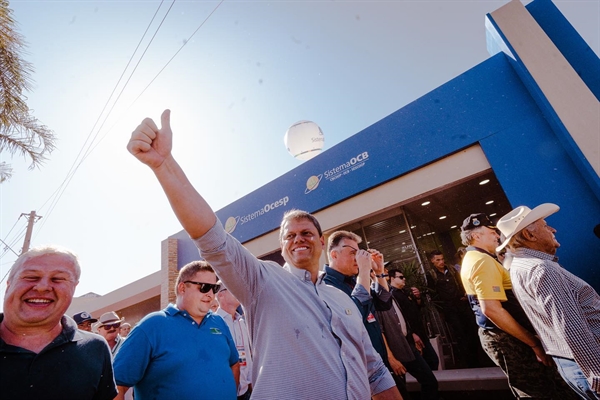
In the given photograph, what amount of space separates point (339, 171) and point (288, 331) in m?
6.54

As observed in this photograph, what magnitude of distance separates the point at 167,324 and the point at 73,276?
2.56 ft

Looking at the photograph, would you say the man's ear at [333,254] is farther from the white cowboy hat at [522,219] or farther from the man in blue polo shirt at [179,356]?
the white cowboy hat at [522,219]

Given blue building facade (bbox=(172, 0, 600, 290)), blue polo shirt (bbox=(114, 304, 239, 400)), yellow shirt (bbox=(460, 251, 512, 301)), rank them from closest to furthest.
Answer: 1. blue polo shirt (bbox=(114, 304, 239, 400))
2. yellow shirt (bbox=(460, 251, 512, 301))
3. blue building facade (bbox=(172, 0, 600, 290))

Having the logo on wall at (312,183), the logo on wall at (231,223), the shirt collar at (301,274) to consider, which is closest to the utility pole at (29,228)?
the logo on wall at (231,223)

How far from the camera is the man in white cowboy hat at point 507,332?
2.53 m

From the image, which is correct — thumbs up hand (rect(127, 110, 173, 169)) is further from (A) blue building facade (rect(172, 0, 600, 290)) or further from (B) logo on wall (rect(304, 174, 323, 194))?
(B) logo on wall (rect(304, 174, 323, 194))

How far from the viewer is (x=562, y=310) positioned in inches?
76.0

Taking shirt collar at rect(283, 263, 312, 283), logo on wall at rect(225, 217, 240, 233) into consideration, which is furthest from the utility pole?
shirt collar at rect(283, 263, 312, 283)

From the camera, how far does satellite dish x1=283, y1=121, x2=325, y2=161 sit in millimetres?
7320

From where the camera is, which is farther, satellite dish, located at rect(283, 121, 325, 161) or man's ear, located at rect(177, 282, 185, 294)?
satellite dish, located at rect(283, 121, 325, 161)

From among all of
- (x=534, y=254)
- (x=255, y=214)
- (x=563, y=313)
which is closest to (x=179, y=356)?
(x=563, y=313)

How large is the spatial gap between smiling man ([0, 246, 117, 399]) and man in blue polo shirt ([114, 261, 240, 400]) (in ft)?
0.74

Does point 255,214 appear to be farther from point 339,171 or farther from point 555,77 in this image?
point 555,77

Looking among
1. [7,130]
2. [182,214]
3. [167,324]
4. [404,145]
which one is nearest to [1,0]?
[7,130]
